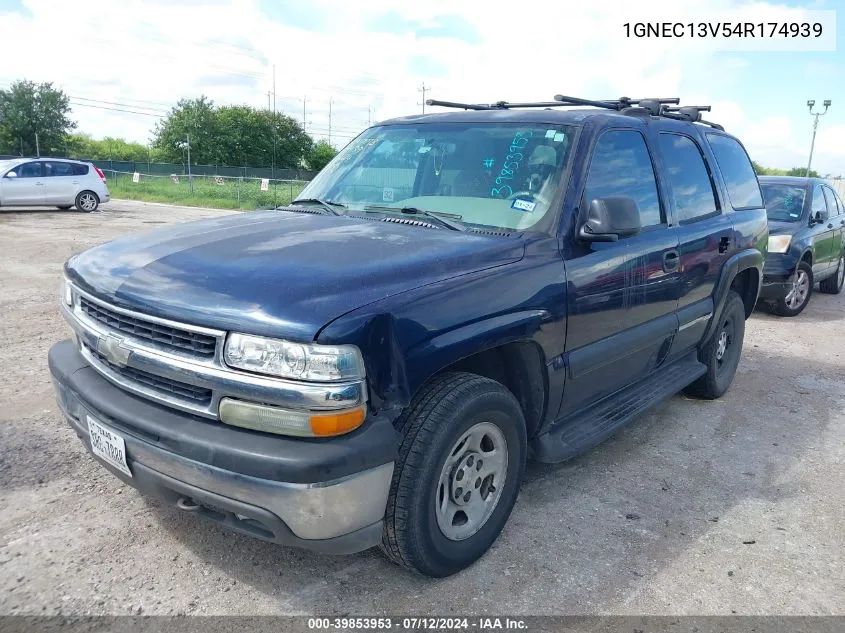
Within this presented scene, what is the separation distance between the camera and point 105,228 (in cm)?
1544

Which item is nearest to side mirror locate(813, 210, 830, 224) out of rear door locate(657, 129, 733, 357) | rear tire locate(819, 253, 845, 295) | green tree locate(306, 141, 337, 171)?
rear tire locate(819, 253, 845, 295)

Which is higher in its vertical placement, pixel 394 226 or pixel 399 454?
pixel 394 226

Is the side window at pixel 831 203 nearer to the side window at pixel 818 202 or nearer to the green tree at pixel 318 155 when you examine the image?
the side window at pixel 818 202

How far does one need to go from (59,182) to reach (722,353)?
18.8 meters

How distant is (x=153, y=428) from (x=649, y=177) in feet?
9.85

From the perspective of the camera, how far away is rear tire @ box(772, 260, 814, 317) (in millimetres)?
8547

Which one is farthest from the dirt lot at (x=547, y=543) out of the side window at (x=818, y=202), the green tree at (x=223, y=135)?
the green tree at (x=223, y=135)

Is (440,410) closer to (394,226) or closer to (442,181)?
(394,226)

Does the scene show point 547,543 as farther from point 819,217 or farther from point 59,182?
point 59,182

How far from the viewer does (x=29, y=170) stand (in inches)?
725

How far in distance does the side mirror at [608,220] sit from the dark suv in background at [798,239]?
6.01 meters

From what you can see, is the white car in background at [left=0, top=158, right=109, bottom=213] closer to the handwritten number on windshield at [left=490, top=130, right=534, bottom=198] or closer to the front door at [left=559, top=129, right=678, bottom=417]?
the handwritten number on windshield at [left=490, top=130, right=534, bottom=198]

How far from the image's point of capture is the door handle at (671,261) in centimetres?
394

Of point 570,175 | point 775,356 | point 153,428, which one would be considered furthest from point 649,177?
point 775,356
